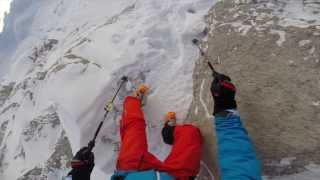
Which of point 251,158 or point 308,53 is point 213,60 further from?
point 251,158

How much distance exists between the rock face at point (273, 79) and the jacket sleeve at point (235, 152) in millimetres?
502

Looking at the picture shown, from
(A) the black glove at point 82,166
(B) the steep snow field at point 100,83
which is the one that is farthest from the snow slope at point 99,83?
(A) the black glove at point 82,166

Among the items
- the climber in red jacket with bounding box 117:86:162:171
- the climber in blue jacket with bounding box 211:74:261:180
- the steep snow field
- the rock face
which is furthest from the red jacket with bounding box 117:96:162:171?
the climber in blue jacket with bounding box 211:74:261:180

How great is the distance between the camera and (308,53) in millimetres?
3750

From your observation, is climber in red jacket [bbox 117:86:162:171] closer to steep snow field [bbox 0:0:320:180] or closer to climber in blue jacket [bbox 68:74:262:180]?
climber in blue jacket [bbox 68:74:262:180]

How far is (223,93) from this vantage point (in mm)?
3379

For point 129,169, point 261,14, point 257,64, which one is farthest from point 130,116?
point 261,14

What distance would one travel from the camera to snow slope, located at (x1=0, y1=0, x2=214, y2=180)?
4.77m

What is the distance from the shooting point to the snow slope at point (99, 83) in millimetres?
4774

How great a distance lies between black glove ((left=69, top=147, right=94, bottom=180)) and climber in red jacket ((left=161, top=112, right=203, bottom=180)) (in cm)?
68

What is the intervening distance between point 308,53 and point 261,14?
2.63ft

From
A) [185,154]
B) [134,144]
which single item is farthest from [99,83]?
[185,154]

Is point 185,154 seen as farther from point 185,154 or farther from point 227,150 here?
point 227,150

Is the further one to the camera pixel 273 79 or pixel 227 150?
pixel 273 79
